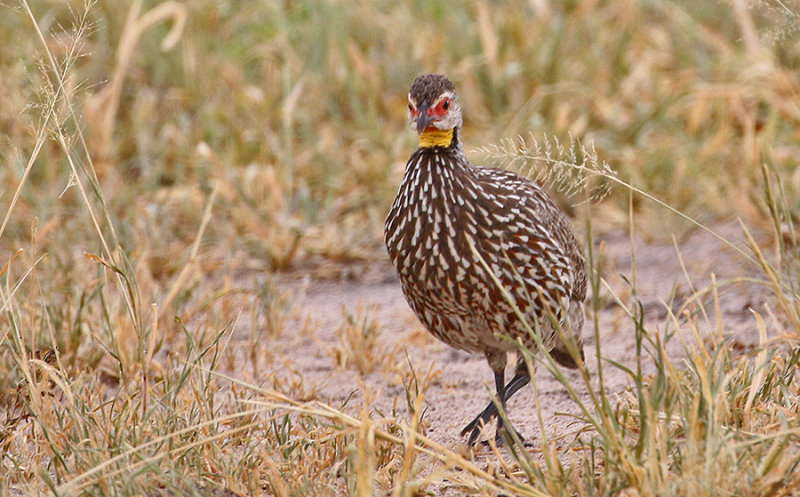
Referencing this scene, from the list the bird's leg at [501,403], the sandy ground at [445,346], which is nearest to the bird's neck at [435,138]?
the sandy ground at [445,346]

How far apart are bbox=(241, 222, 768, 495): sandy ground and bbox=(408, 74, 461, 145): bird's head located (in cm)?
70

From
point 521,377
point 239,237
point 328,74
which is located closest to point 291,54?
point 328,74

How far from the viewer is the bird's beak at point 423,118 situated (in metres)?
3.85

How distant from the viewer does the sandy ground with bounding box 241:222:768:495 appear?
4.25 meters

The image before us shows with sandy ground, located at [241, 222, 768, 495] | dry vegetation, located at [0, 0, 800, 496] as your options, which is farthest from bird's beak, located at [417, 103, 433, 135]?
dry vegetation, located at [0, 0, 800, 496]

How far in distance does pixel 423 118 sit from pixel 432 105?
54mm

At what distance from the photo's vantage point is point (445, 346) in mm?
5043

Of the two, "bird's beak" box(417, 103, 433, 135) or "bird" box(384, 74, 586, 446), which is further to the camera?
"bird's beak" box(417, 103, 433, 135)

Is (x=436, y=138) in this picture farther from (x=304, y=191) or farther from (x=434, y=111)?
(x=304, y=191)

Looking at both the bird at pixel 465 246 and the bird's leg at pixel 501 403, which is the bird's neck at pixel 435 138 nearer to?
the bird at pixel 465 246

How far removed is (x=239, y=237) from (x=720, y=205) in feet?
8.23

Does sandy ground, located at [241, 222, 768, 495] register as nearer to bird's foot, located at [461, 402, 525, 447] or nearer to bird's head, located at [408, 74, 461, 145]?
bird's foot, located at [461, 402, 525, 447]

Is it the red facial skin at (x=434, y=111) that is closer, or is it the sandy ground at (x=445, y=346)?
the red facial skin at (x=434, y=111)

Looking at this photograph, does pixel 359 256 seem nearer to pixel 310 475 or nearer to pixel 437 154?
pixel 437 154
